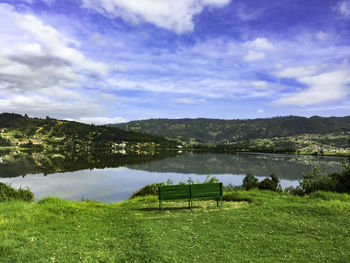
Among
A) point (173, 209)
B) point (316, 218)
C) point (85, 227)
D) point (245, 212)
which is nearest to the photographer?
point (85, 227)

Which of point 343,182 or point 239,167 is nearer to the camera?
point 343,182

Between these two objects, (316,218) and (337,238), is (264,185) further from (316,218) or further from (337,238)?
(337,238)

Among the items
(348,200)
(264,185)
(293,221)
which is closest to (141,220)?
(293,221)

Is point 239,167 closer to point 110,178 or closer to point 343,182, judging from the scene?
point 110,178

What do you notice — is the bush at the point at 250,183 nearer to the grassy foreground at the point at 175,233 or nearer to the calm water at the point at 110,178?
the calm water at the point at 110,178

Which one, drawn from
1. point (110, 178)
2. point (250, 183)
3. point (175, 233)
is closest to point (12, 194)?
point (175, 233)

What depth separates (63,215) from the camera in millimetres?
14031

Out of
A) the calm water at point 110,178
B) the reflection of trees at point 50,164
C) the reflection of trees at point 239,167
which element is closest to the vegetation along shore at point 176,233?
the calm water at point 110,178

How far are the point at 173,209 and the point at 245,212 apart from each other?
15.7ft

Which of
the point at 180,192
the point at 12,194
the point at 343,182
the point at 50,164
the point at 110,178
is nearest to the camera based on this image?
the point at 180,192

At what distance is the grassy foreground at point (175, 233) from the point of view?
29.0ft

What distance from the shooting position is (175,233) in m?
11.2

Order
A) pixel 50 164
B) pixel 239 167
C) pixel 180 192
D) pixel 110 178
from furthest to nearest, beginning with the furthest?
pixel 239 167, pixel 50 164, pixel 110 178, pixel 180 192

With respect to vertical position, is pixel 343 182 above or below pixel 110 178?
above
